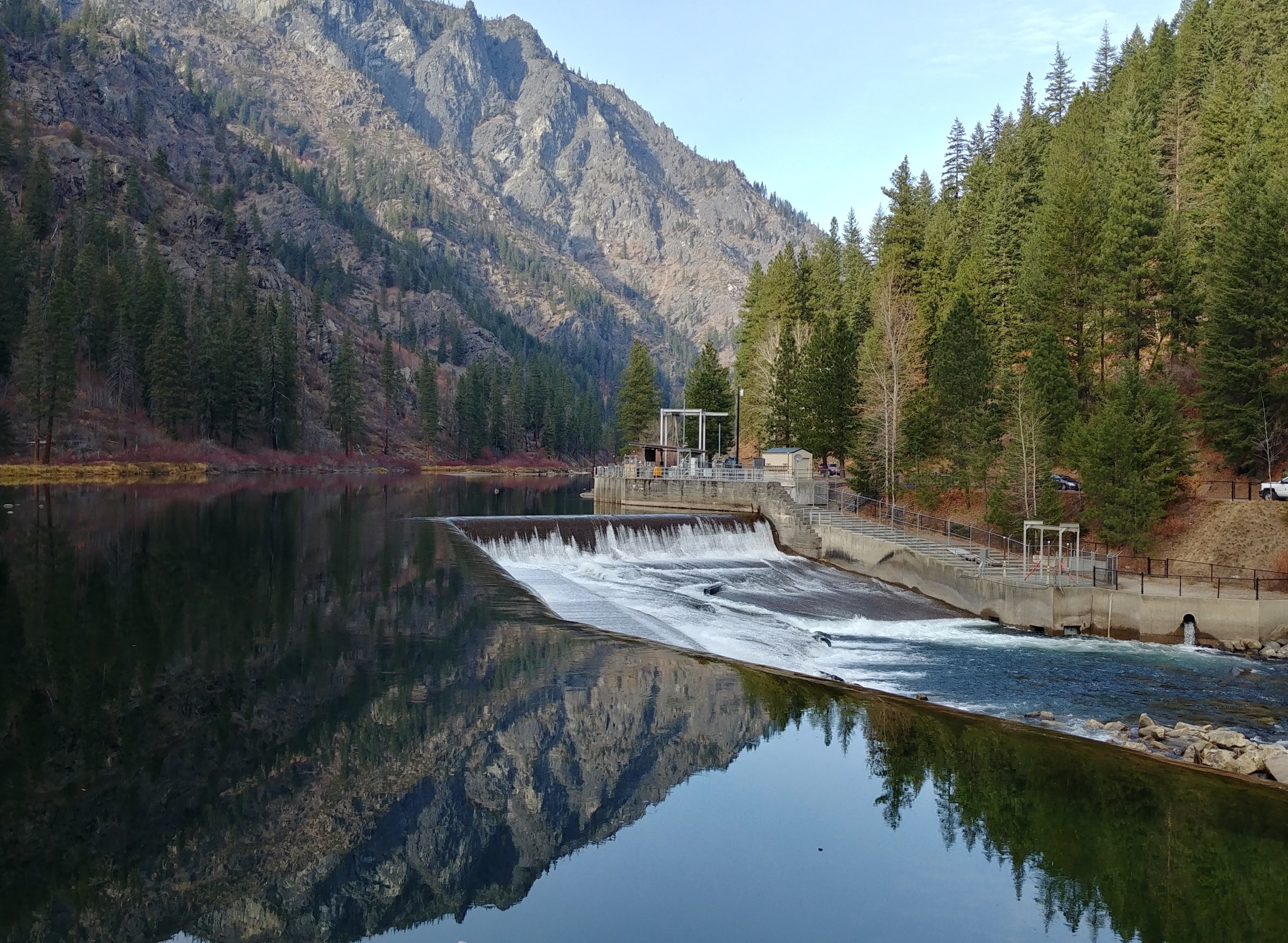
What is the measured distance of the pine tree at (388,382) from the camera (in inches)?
5876

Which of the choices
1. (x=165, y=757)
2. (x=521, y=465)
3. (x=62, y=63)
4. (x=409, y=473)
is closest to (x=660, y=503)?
(x=165, y=757)

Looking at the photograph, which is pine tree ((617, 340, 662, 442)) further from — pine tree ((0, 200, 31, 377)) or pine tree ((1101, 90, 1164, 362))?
pine tree ((0, 200, 31, 377))

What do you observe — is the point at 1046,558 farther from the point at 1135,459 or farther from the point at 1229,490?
the point at 1229,490

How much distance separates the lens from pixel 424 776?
15852mm

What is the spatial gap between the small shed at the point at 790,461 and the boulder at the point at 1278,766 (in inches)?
1608

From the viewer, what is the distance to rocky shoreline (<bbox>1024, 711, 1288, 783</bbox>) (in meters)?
16.9

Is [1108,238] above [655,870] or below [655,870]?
above

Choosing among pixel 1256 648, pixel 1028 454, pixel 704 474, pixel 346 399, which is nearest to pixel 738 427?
pixel 704 474

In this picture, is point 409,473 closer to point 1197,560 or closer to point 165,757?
point 1197,560

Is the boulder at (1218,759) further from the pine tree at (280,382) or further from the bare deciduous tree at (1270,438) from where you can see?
the pine tree at (280,382)

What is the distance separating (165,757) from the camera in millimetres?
16219

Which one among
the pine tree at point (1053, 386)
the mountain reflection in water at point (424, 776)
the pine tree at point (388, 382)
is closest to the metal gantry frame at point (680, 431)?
the pine tree at point (1053, 386)

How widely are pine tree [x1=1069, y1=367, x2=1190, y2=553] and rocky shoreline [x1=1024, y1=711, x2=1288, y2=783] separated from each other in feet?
58.9

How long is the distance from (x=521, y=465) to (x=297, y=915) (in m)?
145
